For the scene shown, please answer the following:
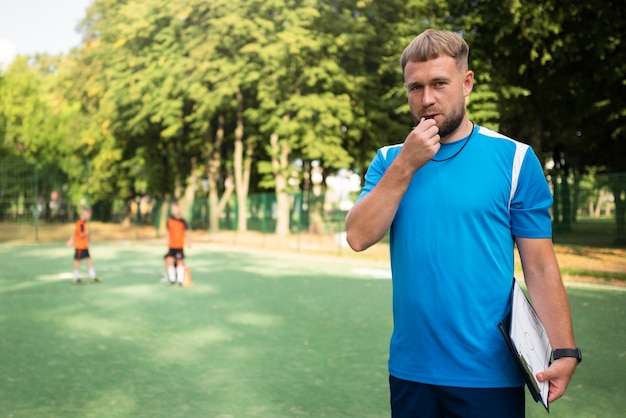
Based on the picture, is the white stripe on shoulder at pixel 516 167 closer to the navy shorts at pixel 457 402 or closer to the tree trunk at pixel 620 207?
the navy shorts at pixel 457 402

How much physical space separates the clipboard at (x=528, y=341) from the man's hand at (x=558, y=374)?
0.7 inches

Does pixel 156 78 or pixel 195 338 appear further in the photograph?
pixel 156 78

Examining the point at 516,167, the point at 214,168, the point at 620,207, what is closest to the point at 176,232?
the point at 620,207

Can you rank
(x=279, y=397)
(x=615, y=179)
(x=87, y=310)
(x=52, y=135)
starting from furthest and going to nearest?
(x=52, y=135), (x=615, y=179), (x=87, y=310), (x=279, y=397)

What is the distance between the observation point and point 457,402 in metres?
2.35

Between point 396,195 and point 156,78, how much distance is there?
31654 mm

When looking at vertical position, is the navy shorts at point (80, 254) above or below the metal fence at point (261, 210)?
below

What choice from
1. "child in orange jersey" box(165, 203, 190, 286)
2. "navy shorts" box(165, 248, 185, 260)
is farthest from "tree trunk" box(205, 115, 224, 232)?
"navy shorts" box(165, 248, 185, 260)

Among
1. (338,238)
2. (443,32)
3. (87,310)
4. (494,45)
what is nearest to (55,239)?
(338,238)

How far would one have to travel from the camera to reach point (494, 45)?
24250 millimetres

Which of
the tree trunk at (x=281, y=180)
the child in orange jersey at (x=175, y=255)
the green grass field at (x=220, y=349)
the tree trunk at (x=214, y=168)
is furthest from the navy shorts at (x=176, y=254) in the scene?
the tree trunk at (x=214, y=168)

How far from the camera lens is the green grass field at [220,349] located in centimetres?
584

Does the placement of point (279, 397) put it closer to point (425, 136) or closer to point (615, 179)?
point (425, 136)

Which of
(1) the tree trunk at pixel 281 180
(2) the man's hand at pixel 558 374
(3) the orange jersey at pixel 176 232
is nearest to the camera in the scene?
(2) the man's hand at pixel 558 374
